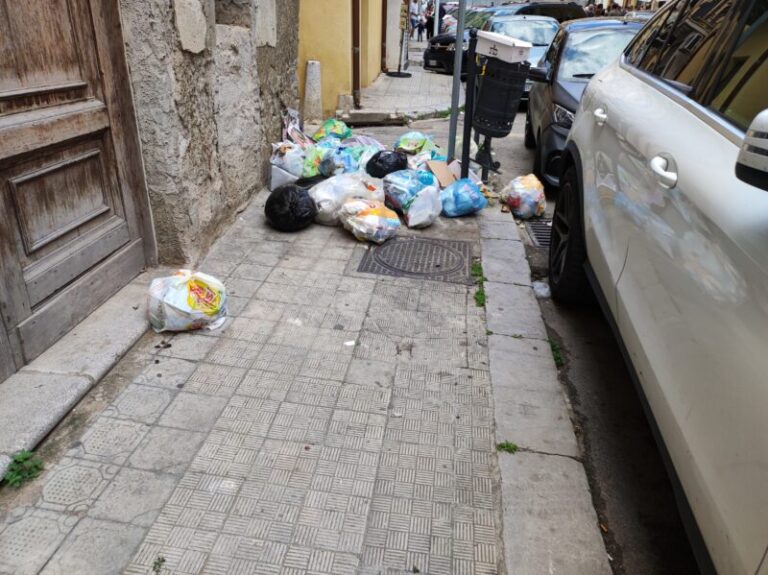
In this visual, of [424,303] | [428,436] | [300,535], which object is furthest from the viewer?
[424,303]

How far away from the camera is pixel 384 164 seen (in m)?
6.13

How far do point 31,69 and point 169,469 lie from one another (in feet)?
6.70

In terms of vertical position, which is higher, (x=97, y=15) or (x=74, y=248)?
(x=97, y=15)

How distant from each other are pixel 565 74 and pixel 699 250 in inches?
218

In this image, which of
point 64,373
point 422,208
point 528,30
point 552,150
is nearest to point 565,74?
point 552,150

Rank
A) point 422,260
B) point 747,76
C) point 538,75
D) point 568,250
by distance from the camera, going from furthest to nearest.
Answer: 1. point 538,75
2. point 422,260
3. point 568,250
4. point 747,76

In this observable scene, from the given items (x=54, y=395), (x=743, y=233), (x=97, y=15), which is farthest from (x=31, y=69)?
(x=743, y=233)

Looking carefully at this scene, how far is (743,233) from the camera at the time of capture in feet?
5.00

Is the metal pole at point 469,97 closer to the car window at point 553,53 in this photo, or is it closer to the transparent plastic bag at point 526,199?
the transparent plastic bag at point 526,199

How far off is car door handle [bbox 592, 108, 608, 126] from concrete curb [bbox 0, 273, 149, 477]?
2819 mm

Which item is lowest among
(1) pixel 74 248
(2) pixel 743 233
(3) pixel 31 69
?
(1) pixel 74 248

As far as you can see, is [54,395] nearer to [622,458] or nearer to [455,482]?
[455,482]

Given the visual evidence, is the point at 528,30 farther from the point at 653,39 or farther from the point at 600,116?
the point at 600,116

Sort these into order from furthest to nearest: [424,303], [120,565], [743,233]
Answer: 1. [424,303]
2. [120,565]
3. [743,233]
